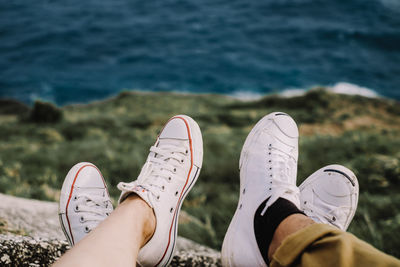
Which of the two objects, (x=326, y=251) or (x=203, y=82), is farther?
(x=203, y=82)

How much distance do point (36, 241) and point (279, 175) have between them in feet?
5.14

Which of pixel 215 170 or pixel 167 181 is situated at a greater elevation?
pixel 167 181

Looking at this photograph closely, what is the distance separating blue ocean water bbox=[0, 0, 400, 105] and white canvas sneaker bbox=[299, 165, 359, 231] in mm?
23707

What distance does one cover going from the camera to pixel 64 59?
29.4 meters

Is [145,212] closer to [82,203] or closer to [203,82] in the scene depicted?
[82,203]

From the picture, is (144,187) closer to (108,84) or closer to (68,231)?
(68,231)

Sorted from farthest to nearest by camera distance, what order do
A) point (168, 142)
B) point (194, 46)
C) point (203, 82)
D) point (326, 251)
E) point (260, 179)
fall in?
point (194, 46) → point (203, 82) → point (168, 142) → point (260, 179) → point (326, 251)

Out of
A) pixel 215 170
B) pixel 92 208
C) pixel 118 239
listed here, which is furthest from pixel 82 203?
pixel 215 170

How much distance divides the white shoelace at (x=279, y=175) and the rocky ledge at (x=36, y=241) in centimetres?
55

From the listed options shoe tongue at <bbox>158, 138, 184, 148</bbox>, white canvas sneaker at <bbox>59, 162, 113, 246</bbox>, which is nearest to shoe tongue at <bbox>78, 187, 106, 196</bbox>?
white canvas sneaker at <bbox>59, 162, 113, 246</bbox>

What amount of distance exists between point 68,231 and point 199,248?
867mm

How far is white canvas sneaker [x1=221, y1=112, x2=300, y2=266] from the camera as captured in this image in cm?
162

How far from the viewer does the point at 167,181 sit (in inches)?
79.4

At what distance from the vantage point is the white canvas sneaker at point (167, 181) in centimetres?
161
